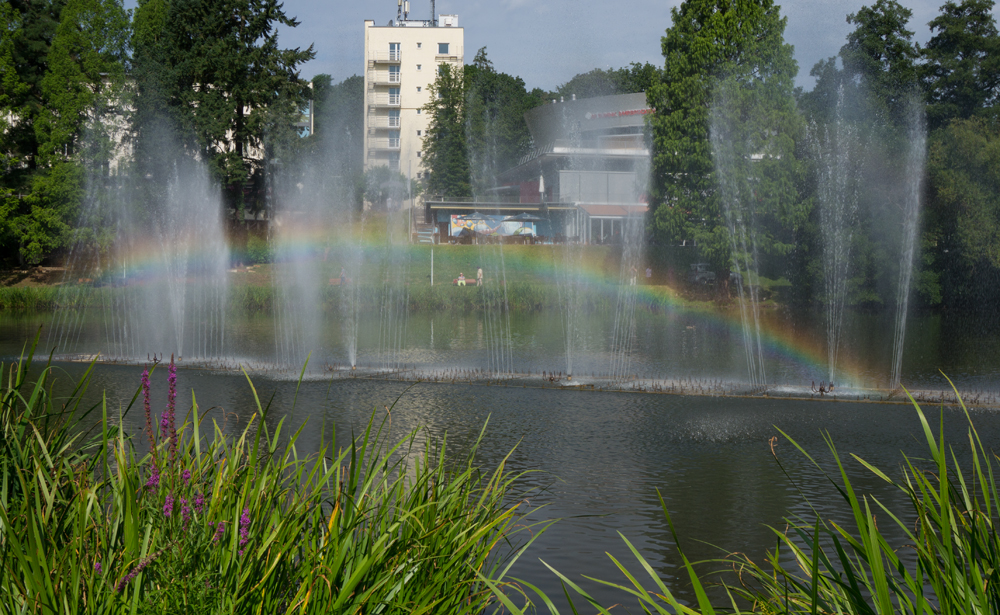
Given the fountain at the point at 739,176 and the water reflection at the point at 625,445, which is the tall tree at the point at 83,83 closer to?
the water reflection at the point at 625,445

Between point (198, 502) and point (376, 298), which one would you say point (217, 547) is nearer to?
point (198, 502)

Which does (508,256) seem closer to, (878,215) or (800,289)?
(800,289)

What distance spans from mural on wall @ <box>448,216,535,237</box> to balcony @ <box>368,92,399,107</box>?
2973 centimetres

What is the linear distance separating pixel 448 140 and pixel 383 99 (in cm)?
1533

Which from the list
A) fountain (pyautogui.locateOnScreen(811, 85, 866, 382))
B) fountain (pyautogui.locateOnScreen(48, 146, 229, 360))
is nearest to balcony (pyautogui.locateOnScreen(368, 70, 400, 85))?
fountain (pyautogui.locateOnScreen(48, 146, 229, 360))

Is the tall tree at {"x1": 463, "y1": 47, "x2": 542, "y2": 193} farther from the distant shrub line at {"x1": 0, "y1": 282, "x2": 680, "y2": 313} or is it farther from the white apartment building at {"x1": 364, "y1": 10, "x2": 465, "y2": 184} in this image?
the distant shrub line at {"x1": 0, "y1": 282, "x2": 680, "y2": 313}

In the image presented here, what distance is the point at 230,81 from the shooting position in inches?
1713

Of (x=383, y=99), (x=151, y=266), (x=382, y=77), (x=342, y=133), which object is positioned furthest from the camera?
(x=383, y=99)

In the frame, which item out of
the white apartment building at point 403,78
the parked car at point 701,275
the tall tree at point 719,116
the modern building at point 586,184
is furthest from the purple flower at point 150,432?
the white apartment building at point 403,78

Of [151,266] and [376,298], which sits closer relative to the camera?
[376,298]

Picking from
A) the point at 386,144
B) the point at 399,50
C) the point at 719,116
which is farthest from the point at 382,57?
the point at 719,116

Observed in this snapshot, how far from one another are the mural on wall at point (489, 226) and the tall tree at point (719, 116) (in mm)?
13944

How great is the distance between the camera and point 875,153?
108 ft

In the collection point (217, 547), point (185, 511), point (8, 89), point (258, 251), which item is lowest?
point (217, 547)
